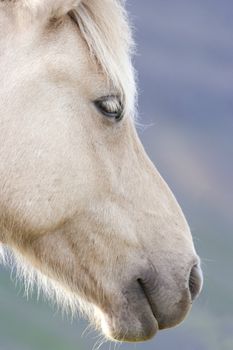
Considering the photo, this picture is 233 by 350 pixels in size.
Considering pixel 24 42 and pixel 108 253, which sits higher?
pixel 24 42

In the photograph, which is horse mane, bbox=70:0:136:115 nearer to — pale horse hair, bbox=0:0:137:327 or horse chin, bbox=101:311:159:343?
pale horse hair, bbox=0:0:137:327

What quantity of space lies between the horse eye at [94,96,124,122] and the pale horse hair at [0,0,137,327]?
53mm

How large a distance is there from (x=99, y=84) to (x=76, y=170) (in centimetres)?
42

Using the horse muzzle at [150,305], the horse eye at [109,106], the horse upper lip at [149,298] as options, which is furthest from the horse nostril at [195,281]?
the horse eye at [109,106]

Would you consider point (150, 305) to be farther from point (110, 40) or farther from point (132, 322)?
point (110, 40)

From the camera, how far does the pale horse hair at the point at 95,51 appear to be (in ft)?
10.4

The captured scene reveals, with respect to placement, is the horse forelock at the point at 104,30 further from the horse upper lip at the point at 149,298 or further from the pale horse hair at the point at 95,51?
the horse upper lip at the point at 149,298

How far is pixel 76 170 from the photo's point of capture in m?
3.10

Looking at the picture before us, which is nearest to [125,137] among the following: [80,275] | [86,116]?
[86,116]

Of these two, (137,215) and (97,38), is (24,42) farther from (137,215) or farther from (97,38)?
(137,215)

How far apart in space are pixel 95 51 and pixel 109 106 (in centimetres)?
29

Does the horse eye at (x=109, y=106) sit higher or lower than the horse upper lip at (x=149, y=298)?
higher

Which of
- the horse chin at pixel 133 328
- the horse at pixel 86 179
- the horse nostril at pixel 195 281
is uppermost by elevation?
the horse at pixel 86 179

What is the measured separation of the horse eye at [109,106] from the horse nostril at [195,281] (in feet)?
2.78
